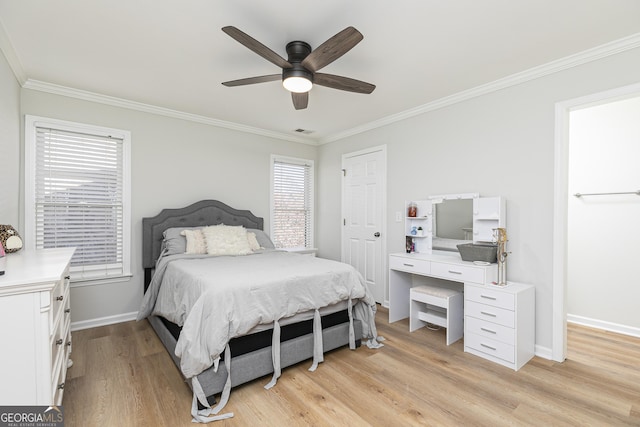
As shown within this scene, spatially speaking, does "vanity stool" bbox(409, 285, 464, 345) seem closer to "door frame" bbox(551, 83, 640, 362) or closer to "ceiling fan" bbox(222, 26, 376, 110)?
"door frame" bbox(551, 83, 640, 362)

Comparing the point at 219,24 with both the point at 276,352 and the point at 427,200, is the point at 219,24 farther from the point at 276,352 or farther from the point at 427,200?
the point at 427,200

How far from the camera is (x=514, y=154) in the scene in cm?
294

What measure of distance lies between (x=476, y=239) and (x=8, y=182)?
14.1 ft

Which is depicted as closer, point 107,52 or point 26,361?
point 26,361

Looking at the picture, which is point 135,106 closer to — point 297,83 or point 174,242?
point 174,242

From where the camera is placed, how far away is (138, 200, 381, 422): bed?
2.01 meters

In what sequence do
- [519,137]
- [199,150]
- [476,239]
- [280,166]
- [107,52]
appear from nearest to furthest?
1. [107,52]
2. [519,137]
3. [476,239]
4. [199,150]
5. [280,166]

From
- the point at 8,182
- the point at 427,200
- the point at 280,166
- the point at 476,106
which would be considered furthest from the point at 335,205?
the point at 8,182

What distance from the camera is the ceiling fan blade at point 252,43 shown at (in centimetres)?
177

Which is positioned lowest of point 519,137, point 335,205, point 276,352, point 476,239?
point 276,352

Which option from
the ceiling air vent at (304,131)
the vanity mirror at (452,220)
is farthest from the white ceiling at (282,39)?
the ceiling air vent at (304,131)

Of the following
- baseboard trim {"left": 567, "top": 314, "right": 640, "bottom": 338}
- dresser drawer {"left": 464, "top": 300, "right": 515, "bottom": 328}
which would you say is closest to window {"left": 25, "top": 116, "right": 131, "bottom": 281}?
dresser drawer {"left": 464, "top": 300, "right": 515, "bottom": 328}

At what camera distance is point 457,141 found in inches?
134

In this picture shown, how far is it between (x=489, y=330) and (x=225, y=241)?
2.79m
